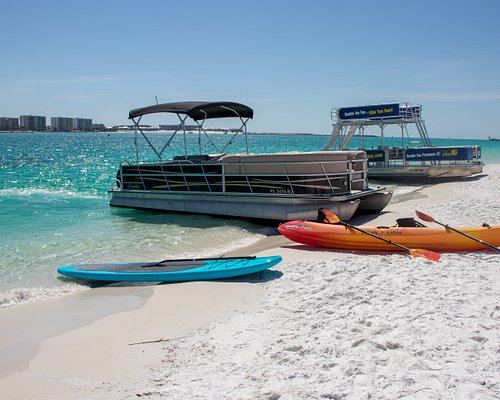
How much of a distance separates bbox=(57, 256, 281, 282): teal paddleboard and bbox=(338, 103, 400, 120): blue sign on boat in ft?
65.7

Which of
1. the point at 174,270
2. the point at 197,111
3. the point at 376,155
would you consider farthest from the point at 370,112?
the point at 174,270

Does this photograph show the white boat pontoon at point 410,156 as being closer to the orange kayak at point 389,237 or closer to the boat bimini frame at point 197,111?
the boat bimini frame at point 197,111

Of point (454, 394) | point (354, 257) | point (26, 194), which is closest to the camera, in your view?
point (454, 394)

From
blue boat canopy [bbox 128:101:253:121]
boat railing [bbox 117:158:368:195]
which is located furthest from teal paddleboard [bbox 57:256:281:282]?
blue boat canopy [bbox 128:101:253:121]

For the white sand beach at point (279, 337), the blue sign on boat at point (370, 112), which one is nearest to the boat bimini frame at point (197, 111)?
the white sand beach at point (279, 337)

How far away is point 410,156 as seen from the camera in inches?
1072

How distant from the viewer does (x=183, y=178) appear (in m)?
16.8

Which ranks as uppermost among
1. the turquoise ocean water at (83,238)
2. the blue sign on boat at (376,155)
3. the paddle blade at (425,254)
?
the blue sign on boat at (376,155)

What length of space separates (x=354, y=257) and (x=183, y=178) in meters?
8.26

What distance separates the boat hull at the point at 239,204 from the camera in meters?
13.7

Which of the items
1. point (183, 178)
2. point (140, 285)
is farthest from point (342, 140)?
point (140, 285)

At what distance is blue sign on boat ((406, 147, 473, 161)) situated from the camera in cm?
2672

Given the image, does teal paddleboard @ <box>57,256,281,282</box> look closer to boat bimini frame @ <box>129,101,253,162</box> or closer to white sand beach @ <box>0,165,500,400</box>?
white sand beach @ <box>0,165,500,400</box>

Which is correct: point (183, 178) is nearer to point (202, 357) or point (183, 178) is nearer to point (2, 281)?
point (2, 281)
